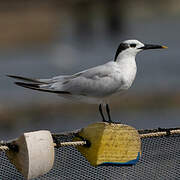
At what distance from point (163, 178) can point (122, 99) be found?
7.11m

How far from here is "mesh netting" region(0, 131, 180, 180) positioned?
3367 millimetres

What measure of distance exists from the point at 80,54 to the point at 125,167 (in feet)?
39.8

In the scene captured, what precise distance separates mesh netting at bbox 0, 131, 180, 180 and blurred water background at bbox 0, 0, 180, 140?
4474 millimetres

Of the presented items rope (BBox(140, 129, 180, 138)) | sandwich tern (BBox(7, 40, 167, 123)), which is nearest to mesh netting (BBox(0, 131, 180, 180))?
rope (BBox(140, 129, 180, 138))

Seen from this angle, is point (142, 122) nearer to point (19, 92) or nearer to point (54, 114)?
point (54, 114)

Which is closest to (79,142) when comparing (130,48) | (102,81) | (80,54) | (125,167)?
(125,167)

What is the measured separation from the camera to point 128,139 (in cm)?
334

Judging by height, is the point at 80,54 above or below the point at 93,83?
below

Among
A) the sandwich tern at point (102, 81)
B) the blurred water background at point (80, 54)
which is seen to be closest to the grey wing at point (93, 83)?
the sandwich tern at point (102, 81)

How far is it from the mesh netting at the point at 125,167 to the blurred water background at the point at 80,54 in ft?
14.7

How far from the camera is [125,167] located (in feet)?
11.4

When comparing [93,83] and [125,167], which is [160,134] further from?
[93,83]

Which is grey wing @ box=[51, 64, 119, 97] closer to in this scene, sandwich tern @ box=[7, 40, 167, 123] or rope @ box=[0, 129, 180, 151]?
sandwich tern @ box=[7, 40, 167, 123]

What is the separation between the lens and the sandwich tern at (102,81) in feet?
13.0
